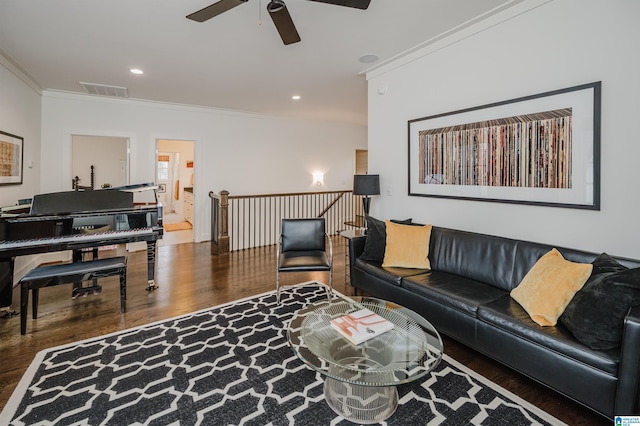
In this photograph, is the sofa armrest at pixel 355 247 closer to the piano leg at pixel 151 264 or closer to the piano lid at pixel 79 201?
the piano leg at pixel 151 264

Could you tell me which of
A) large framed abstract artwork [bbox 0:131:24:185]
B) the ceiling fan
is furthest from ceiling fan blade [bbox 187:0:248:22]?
large framed abstract artwork [bbox 0:131:24:185]

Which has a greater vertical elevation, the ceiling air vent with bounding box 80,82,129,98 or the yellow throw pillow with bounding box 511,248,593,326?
the ceiling air vent with bounding box 80,82,129,98

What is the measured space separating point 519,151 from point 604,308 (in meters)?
1.45

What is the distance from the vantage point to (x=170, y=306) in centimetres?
320

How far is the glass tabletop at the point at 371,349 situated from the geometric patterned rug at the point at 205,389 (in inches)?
13.9

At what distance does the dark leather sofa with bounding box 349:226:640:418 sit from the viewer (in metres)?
1.56

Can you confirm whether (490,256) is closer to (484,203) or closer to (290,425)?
(484,203)

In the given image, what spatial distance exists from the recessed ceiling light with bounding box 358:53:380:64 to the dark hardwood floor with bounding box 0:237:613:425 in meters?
2.72

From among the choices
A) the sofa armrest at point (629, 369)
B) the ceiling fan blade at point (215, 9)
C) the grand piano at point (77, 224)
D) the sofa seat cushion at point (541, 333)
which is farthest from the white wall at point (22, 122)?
the sofa armrest at point (629, 369)

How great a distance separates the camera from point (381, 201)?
13.4 feet

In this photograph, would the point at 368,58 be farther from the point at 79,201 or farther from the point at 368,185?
the point at 79,201

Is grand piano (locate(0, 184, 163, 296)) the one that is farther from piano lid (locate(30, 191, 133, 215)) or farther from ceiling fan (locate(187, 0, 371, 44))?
ceiling fan (locate(187, 0, 371, 44))

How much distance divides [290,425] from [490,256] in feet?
6.67

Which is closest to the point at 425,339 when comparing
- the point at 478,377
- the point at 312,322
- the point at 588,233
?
the point at 478,377
